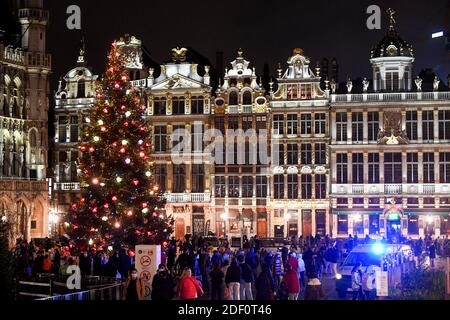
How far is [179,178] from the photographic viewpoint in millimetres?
51188

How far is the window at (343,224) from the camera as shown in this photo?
162ft

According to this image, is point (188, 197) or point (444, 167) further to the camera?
point (188, 197)

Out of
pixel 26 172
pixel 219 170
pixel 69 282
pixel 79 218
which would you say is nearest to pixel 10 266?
pixel 69 282

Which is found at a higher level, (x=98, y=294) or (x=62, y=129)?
(x=62, y=129)

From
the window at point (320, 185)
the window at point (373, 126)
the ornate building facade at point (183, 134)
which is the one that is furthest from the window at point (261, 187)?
the window at point (373, 126)

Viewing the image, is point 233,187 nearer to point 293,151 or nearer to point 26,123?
point 293,151

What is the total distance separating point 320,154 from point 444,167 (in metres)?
6.93

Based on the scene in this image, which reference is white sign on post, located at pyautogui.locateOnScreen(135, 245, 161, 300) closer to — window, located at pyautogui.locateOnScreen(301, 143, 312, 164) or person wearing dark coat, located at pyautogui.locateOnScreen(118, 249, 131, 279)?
person wearing dark coat, located at pyautogui.locateOnScreen(118, 249, 131, 279)

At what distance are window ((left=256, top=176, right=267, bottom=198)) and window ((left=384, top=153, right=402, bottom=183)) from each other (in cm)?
689

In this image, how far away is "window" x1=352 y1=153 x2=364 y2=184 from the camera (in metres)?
49.3

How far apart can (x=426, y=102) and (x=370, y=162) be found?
15.0ft

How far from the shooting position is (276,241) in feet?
144

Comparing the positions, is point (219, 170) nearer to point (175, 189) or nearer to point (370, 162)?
point (175, 189)

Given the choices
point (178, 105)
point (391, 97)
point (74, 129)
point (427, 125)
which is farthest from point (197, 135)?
point (427, 125)
